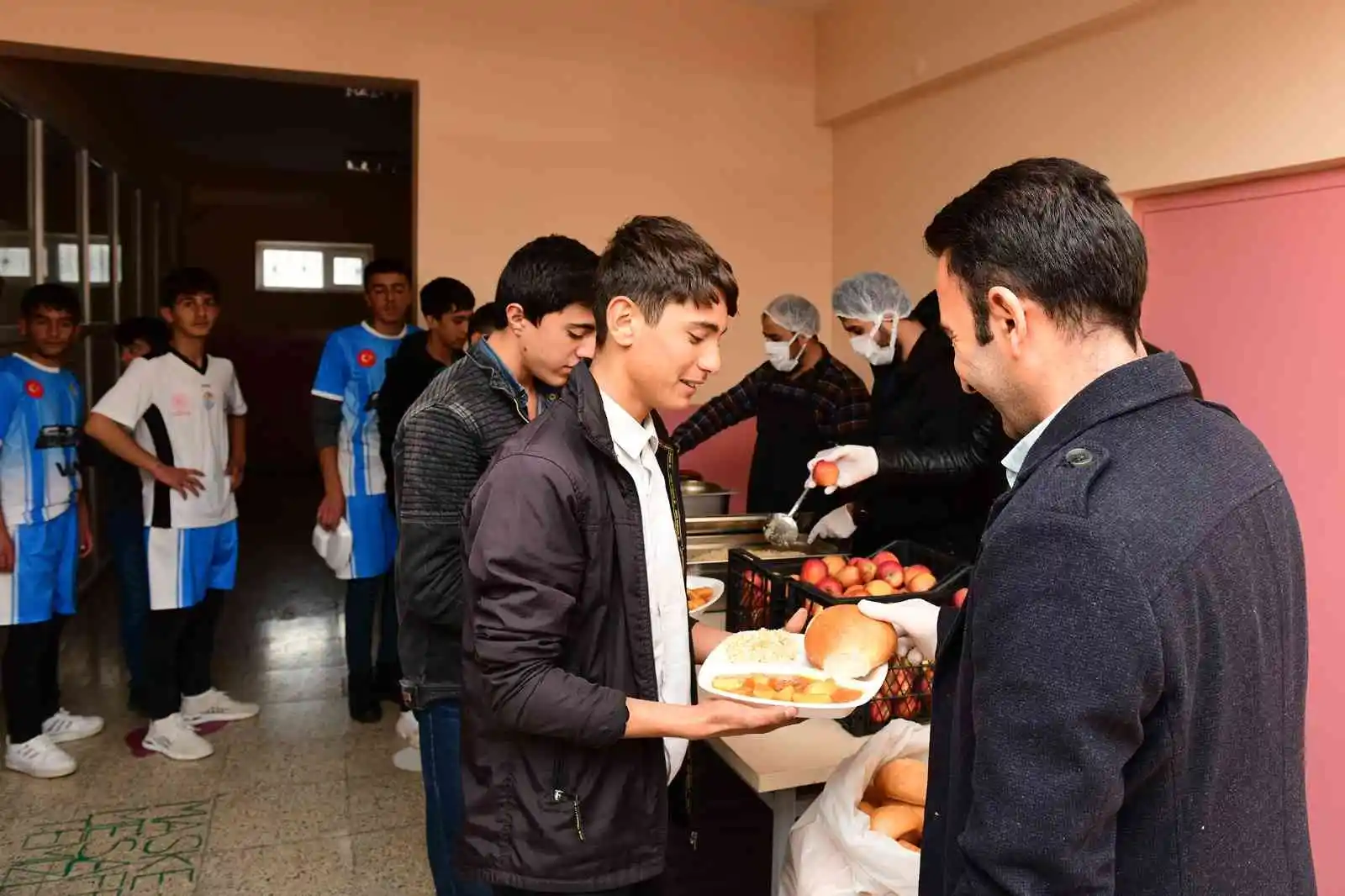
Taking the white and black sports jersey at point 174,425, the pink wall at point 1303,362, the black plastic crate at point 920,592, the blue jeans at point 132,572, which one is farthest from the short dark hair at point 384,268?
the pink wall at point 1303,362

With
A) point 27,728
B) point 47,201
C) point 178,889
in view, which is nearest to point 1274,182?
point 178,889

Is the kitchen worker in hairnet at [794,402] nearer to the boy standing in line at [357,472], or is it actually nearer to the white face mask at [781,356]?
the white face mask at [781,356]

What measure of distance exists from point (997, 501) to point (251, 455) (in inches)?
398

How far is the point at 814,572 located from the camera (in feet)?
6.30

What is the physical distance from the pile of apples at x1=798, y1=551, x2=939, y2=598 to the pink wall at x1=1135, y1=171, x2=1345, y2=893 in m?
1.14

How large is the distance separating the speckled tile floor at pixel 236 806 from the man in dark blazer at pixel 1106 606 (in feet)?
7.23

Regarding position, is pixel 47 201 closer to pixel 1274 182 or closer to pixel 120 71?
pixel 120 71

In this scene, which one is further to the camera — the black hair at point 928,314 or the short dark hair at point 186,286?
the short dark hair at point 186,286

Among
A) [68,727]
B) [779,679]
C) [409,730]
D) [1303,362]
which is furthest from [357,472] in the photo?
[1303,362]

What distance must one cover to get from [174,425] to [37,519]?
0.50 metres

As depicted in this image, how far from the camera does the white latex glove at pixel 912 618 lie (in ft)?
4.78

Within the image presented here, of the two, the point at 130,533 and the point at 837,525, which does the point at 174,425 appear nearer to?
the point at 130,533

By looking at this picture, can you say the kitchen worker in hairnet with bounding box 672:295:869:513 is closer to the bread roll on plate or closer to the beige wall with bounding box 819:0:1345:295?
the beige wall with bounding box 819:0:1345:295

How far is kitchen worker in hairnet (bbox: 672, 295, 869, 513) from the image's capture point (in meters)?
3.39
